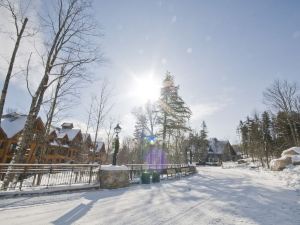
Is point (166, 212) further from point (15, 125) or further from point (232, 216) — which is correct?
point (15, 125)

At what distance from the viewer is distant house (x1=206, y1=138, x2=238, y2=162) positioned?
244ft

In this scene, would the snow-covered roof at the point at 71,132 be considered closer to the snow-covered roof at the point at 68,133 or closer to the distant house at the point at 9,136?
the snow-covered roof at the point at 68,133

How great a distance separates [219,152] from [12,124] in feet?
214

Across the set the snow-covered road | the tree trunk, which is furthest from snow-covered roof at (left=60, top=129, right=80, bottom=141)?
the snow-covered road

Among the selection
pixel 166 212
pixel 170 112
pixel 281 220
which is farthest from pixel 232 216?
pixel 170 112

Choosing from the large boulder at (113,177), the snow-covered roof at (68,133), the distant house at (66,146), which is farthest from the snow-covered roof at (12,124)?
the large boulder at (113,177)

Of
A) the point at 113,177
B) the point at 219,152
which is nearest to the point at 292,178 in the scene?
the point at 113,177

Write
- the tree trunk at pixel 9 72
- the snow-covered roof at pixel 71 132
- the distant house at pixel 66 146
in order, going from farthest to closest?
the snow-covered roof at pixel 71 132 < the distant house at pixel 66 146 < the tree trunk at pixel 9 72

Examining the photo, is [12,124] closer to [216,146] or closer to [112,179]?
[112,179]

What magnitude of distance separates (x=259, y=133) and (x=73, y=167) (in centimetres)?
4300

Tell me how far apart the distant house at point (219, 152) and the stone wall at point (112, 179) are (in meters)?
66.5

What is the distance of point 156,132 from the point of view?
29.5 metres

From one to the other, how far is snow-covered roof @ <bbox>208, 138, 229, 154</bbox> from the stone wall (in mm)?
67971

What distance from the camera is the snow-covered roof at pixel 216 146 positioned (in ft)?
246
